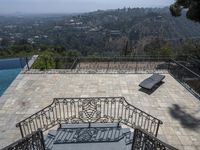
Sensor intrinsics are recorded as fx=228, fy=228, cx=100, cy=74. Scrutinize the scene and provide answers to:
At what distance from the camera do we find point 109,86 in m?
11.3

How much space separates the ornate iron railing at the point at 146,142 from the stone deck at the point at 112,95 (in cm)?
218

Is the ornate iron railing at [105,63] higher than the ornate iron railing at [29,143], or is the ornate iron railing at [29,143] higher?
the ornate iron railing at [29,143]

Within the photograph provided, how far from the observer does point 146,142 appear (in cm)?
480

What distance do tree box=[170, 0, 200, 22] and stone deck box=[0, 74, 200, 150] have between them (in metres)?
4.47

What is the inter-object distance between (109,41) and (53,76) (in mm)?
46753

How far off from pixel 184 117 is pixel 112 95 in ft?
10.5

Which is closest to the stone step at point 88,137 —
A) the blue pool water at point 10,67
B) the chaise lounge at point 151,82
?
the chaise lounge at point 151,82

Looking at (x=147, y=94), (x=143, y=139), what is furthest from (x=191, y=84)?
Answer: (x=143, y=139)

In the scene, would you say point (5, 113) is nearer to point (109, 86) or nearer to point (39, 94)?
point (39, 94)

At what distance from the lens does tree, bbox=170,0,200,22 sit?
13647 millimetres

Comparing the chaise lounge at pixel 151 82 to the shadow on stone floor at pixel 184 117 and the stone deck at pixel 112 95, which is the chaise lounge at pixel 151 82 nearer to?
the stone deck at pixel 112 95

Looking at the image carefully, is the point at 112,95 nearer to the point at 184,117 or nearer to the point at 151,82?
the point at 151,82

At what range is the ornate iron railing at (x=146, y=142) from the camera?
4172mm

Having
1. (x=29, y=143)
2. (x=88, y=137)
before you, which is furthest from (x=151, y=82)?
(x=29, y=143)
